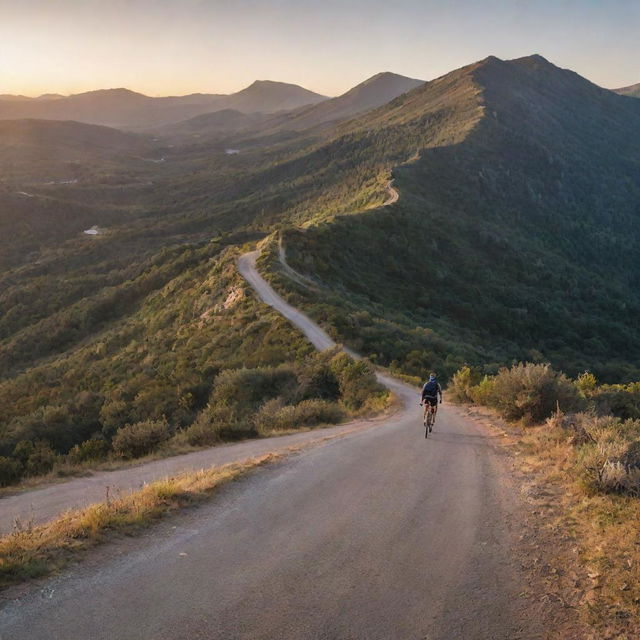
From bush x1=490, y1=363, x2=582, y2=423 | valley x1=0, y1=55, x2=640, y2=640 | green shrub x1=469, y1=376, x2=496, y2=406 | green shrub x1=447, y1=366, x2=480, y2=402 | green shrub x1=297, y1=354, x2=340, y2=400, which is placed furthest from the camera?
green shrub x1=297, y1=354, x2=340, y2=400

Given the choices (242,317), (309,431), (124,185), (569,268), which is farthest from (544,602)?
(124,185)

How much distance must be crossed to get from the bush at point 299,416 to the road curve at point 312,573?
7.35m

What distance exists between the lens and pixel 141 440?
14281mm

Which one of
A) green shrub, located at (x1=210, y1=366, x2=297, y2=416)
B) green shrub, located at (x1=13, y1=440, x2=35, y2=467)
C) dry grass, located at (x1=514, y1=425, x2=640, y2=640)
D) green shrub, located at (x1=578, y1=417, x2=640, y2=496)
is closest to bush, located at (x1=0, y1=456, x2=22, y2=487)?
green shrub, located at (x1=13, y1=440, x2=35, y2=467)

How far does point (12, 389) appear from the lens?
32562 mm

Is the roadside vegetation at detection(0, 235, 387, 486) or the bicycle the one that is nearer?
the bicycle

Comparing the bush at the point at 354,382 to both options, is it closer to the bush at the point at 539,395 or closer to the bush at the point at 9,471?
the bush at the point at 539,395

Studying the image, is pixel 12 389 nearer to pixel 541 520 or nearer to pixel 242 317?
pixel 242 317

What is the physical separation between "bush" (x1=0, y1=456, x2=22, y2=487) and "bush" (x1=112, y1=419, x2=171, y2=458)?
3.09 meters

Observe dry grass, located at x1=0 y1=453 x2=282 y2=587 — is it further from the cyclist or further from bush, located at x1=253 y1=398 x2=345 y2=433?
bush, located at x1=253 y1=398 x2=345 y2=433

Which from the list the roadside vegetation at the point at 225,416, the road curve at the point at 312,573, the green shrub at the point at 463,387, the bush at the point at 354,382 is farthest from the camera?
the bush at the point at 354,382

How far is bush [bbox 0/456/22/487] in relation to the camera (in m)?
14.8

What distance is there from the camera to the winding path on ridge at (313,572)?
4418 millimetres

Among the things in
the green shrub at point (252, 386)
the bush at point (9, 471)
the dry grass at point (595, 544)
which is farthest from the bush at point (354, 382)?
→ the bush at point (9, 471)
